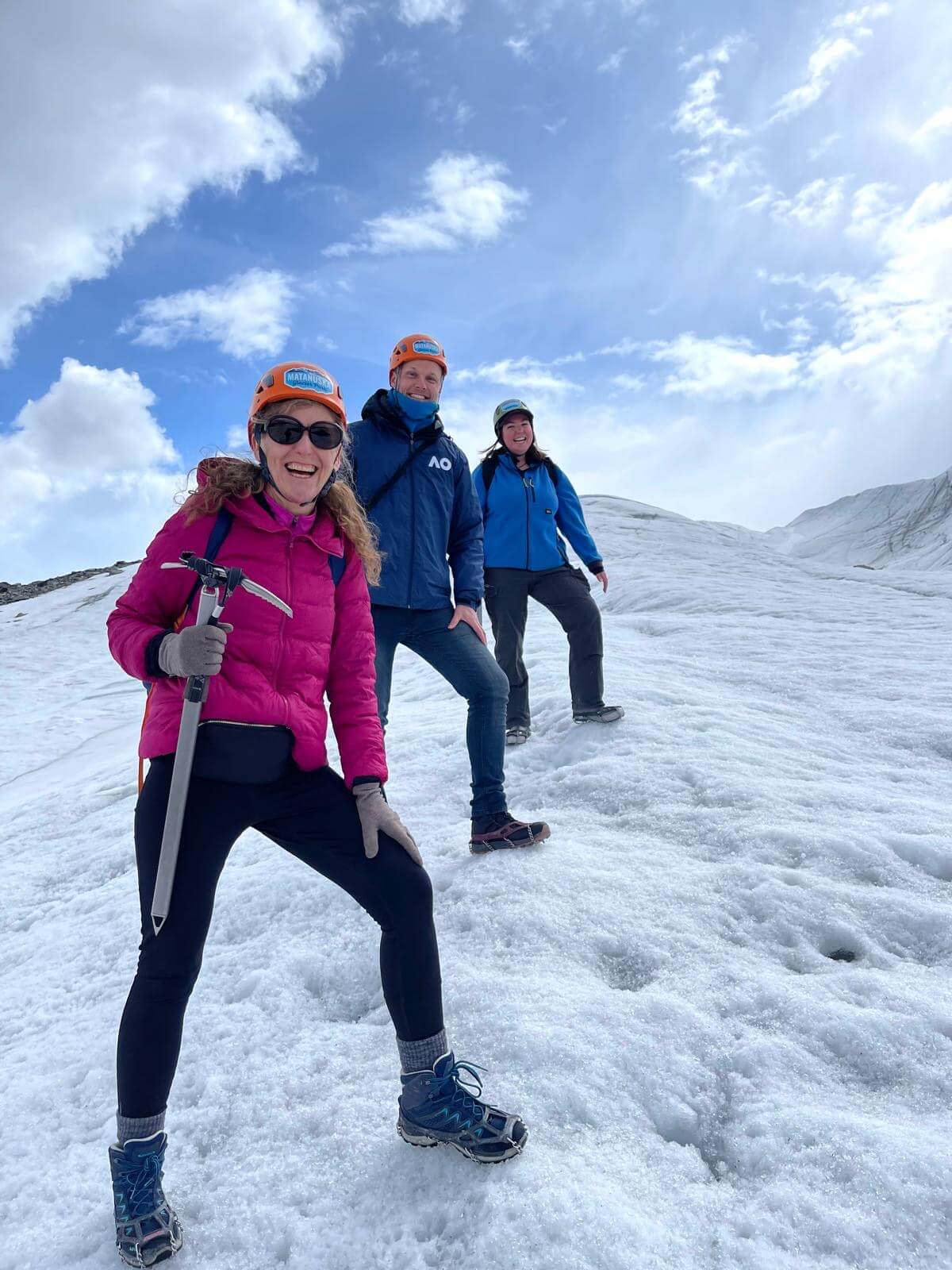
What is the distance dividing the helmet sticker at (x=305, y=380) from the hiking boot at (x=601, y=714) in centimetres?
423

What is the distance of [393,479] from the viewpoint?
14.3 ft

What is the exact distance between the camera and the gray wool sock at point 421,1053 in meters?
2.34

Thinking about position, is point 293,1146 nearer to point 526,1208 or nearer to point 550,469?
point 526,1208

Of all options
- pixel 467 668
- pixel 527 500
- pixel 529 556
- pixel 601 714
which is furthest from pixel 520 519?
pixel 467 668

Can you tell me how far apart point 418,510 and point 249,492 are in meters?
1.91

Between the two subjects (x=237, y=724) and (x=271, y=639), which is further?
(x=271, y=639)

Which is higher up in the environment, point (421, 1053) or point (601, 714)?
point (601, 714)

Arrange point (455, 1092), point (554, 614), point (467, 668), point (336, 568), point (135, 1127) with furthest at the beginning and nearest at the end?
point (554, 614), point (467, 668), point (336, 568), point (455, 1092), point (135, 1127)

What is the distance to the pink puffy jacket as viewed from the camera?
236 cm

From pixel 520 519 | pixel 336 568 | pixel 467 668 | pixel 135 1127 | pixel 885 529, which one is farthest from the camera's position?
pixel 885 529

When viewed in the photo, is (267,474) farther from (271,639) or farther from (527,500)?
(527,500)

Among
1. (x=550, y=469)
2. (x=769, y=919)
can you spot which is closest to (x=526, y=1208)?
(x=769, y=919)

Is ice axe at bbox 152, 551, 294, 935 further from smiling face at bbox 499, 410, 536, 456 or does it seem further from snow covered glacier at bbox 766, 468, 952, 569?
snow covered glacier at bbox 766, 468, 952, 569

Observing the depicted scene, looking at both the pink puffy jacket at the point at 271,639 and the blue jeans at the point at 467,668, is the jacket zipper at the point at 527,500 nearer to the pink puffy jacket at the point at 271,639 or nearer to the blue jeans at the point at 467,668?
the blue jeans at the point at 467,668
